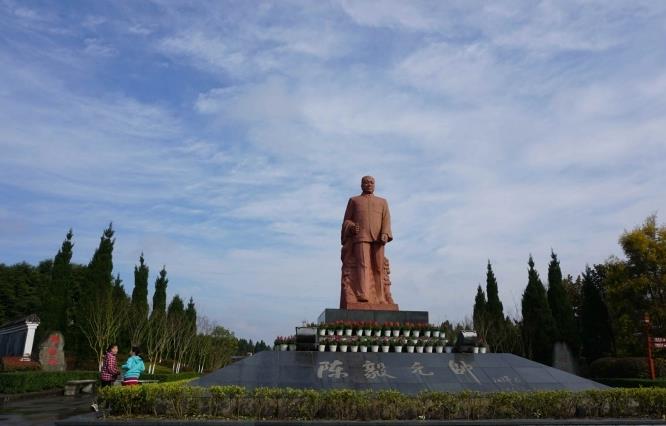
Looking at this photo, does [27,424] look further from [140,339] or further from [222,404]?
[140,339]

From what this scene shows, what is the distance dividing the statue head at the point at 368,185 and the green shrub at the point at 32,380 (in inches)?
399

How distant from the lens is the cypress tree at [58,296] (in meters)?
23.0

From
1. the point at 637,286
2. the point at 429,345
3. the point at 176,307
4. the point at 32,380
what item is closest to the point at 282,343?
the point at 429,345

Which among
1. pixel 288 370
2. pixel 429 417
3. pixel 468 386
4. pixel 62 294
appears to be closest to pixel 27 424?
pixel 288 370

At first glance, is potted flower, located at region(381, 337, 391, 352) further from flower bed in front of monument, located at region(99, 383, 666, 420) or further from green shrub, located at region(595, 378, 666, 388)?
green shrub, located at region(595, 378, 666, 388)

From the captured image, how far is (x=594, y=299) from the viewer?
2534 centimetres

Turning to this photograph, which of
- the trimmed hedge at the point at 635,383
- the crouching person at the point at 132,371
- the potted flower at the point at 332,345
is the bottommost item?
the trimmed hedge at the point at 635,383

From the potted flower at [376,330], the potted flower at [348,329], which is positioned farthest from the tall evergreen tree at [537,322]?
the potted flower at [348,329]

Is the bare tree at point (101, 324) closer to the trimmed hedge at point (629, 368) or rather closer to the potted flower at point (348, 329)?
the potted flower at point (348, 329)

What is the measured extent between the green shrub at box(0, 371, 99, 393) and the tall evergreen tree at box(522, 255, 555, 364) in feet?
69.1

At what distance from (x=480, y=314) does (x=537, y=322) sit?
4.06 meters

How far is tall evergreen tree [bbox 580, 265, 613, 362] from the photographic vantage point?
81.6ft

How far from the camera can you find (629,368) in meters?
18.0

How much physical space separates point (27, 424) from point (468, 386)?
23.8 ft
